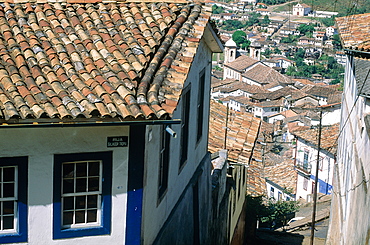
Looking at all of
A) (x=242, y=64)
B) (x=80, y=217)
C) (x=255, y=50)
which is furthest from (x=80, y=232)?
(x=255, y=50)

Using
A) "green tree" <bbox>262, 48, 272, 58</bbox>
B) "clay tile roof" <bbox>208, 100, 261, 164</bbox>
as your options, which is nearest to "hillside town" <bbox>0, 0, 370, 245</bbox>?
"clay tile roof" <bbox>208, 100, 261, 164</bbox>

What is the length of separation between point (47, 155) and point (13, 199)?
745 mm

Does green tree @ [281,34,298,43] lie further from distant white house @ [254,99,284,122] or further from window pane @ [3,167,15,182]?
window pane @ [3,167,15,182]

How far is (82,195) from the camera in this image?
28.0ft

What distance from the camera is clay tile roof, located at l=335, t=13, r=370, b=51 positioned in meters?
11.3

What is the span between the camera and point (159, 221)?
32.9ft

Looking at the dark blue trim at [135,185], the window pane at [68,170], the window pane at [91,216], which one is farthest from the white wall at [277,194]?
the window pane at [68,170]

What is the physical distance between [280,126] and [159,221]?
201 ft

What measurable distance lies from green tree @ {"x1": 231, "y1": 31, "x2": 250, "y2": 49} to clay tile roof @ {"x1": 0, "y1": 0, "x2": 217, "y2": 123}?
170461 millimetres

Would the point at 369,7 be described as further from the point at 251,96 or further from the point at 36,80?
the point at 251,96

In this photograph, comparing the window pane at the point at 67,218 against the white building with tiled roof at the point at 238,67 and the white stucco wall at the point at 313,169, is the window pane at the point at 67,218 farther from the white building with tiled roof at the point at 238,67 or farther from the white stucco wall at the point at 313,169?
the white building with tiled roof at the point at 238,67

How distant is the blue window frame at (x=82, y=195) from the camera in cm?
840

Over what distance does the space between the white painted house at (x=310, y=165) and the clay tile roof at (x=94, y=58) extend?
25667 mm

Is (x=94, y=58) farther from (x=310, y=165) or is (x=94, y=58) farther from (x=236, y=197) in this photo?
(x=310, y=165)
